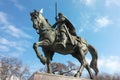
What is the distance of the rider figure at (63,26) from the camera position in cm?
1144

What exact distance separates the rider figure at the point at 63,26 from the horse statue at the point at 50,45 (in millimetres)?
235

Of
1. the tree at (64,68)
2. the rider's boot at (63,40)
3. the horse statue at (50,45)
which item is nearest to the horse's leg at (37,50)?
the horse statue at (50,45)

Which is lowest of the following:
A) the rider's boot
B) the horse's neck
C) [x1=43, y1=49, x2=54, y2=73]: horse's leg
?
[x1=43, y1=49, x2=54, y2=73]: horse's leg

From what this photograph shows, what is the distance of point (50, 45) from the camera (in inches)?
444

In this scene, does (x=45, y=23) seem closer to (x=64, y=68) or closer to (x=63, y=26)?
(x=63, y=26)

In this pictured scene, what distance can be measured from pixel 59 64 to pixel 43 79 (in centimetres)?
2019

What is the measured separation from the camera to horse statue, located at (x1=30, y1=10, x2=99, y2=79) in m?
11.2

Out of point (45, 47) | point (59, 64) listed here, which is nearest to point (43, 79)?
point (45, 47)

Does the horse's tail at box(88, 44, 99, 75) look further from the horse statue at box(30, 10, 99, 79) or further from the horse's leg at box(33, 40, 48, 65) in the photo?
the horse's leg at box(33, 40, 48, 65)

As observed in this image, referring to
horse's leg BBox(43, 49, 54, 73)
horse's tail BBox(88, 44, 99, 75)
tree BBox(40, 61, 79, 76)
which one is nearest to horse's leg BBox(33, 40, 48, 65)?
horse's leg BBox(43, 49, 54, 73)

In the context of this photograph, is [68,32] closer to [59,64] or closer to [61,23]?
[61,23]

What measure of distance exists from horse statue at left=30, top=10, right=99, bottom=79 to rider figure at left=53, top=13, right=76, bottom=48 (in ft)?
0.77

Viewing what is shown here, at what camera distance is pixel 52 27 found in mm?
11992

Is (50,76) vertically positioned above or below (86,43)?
below
